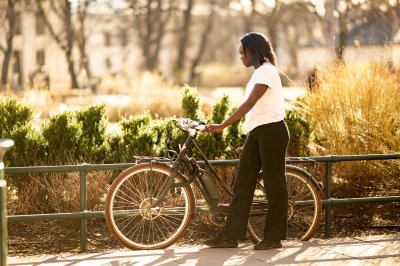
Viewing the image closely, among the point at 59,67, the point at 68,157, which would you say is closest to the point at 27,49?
the point at 59,67

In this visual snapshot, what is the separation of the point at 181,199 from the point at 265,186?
1110 millimetres

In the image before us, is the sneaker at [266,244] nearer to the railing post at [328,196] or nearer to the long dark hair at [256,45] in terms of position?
the railing post at [328,196]

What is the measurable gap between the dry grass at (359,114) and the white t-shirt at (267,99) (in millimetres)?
2232

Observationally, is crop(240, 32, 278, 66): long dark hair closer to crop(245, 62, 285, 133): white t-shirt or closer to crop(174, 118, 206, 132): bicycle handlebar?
crop(245, 62, 285, 133): white t-shirt

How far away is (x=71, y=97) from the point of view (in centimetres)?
3262

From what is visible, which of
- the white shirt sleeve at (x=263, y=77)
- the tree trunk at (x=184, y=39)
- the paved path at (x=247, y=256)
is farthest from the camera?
the tree trunk at (x=184, y=39)

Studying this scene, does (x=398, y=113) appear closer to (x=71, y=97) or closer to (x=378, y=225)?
(x=378, y=225)

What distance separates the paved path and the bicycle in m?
0.18

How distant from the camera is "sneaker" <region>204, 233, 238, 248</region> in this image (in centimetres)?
798

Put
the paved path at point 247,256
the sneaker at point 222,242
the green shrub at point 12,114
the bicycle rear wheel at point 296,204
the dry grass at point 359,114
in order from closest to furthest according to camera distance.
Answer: the paved path at point 247,256
the sneaker at point 222,242
the bicycle rear wheel at point 296,204
the dry grass at point 359,114
the green shrub at point 12,114

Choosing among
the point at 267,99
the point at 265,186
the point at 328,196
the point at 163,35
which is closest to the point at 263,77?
the point at 267,99

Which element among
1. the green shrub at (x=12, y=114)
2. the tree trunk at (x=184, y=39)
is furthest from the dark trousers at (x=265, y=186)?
the tree trunk at (x=184, y=39)

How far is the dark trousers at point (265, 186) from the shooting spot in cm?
782

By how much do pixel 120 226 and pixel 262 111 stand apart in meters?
1.87
